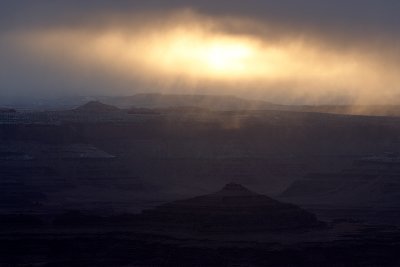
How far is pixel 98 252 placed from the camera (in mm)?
64562

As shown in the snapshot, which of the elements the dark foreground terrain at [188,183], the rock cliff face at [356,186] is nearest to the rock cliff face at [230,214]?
the dark foreground terrain at [188,183]

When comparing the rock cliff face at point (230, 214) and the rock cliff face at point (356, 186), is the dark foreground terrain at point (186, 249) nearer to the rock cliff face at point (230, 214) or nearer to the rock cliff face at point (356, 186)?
the rock cliff face at point (230, 214)

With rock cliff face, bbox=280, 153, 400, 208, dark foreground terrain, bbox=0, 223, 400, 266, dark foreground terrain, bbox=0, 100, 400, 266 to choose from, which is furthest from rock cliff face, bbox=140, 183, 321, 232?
rock cliff face, bbox=280, 153, 400, 208

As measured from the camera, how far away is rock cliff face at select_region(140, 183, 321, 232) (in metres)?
70.8

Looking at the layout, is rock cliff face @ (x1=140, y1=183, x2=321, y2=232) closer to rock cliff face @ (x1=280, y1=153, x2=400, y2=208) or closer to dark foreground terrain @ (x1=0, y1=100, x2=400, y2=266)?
dark foreground terrain @ (x1=0, y1=100, x2=400, y2=266)

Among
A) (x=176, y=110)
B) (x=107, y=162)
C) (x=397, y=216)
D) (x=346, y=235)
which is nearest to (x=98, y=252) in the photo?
(x=346, y=235)

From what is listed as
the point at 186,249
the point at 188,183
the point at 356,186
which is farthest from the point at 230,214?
the point at 188,183

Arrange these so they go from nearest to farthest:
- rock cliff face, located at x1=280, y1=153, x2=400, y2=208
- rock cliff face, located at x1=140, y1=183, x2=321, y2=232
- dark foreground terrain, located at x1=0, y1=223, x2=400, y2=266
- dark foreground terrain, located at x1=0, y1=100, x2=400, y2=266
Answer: dark foreground terrain, located at x1=0, y1=223, x2=400, y2=266
dark foreground terrain, located at x1=0, y1=100, x2=400, y2=266
rock cliff face, located at x1=140, y1=183, x2=321, y2=232
rock cliff face, located at x1=280, y1=153, x2=400, y2=208

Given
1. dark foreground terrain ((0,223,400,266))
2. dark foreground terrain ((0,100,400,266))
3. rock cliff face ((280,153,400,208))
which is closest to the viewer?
dark foreground terrain ((0,223,400,266))

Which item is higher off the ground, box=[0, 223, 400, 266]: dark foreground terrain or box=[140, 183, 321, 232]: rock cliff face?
box=[140, 183, 321, 232]: rock cliff face

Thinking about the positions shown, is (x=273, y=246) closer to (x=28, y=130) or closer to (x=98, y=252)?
(x=98, y=252)

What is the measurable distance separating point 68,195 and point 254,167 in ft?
80.6

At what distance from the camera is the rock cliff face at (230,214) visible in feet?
232

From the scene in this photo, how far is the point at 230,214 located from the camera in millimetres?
70688
